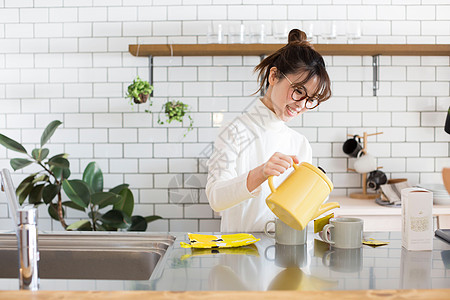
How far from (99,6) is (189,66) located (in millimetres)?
825

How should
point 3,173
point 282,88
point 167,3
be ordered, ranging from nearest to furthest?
point 3,173 < point 282,88 < point 167,3

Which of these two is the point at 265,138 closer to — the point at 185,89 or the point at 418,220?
the point at 418,220

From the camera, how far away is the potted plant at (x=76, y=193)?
3.10 m

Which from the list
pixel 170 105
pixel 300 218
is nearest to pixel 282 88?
pixel 300 218

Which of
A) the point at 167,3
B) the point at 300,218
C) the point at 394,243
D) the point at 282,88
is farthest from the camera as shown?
the point at 167,3

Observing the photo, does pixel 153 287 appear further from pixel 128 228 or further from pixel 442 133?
pixel 442 133

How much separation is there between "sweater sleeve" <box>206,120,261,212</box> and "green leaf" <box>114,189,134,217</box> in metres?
1.54

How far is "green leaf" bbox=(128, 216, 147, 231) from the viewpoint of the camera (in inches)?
131

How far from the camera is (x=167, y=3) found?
360cm

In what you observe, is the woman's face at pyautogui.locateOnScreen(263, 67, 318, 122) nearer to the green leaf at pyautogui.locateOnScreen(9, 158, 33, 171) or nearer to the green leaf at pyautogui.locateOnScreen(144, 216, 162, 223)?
the green leaf at pyautogui.locateOnScreen(144, 216, 162, 223)

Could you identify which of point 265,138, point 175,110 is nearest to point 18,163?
point 175,110

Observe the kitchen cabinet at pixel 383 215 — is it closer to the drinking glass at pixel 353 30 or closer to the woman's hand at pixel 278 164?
the drinking glass at pixel 353 30

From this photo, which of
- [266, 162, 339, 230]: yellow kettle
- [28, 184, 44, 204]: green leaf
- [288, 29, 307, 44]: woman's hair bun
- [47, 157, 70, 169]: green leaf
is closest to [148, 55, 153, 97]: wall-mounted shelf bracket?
[47, 157, 70, 169]: green leaf

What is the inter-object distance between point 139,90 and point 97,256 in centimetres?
185
